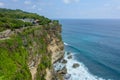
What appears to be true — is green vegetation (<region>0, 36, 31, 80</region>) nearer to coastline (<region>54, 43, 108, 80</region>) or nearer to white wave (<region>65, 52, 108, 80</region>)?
coastline (<region>54, 43, 108, 80</region>)

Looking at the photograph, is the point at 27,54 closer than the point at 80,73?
Yes

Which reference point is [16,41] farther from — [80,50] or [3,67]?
[80,50]

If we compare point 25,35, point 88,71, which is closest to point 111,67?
point 88,71

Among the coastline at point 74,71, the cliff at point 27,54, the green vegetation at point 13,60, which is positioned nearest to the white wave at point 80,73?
the coastline at point 74,71

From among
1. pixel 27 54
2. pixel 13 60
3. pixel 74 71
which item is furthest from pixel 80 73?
pixel 13 60

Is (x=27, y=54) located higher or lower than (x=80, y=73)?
higher

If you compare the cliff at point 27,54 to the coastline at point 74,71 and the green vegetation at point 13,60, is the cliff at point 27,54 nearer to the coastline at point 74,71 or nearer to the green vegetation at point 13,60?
the green vegetation at point 13,60

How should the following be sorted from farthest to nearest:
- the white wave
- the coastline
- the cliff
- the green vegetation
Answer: the white wave → the coastline → the cliff → the green vegetation

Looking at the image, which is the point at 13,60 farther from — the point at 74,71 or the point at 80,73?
the point at 74,71

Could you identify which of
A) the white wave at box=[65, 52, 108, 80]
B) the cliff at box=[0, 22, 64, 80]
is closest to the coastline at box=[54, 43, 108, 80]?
the white wave at box=[65, 52, 108, 80]
